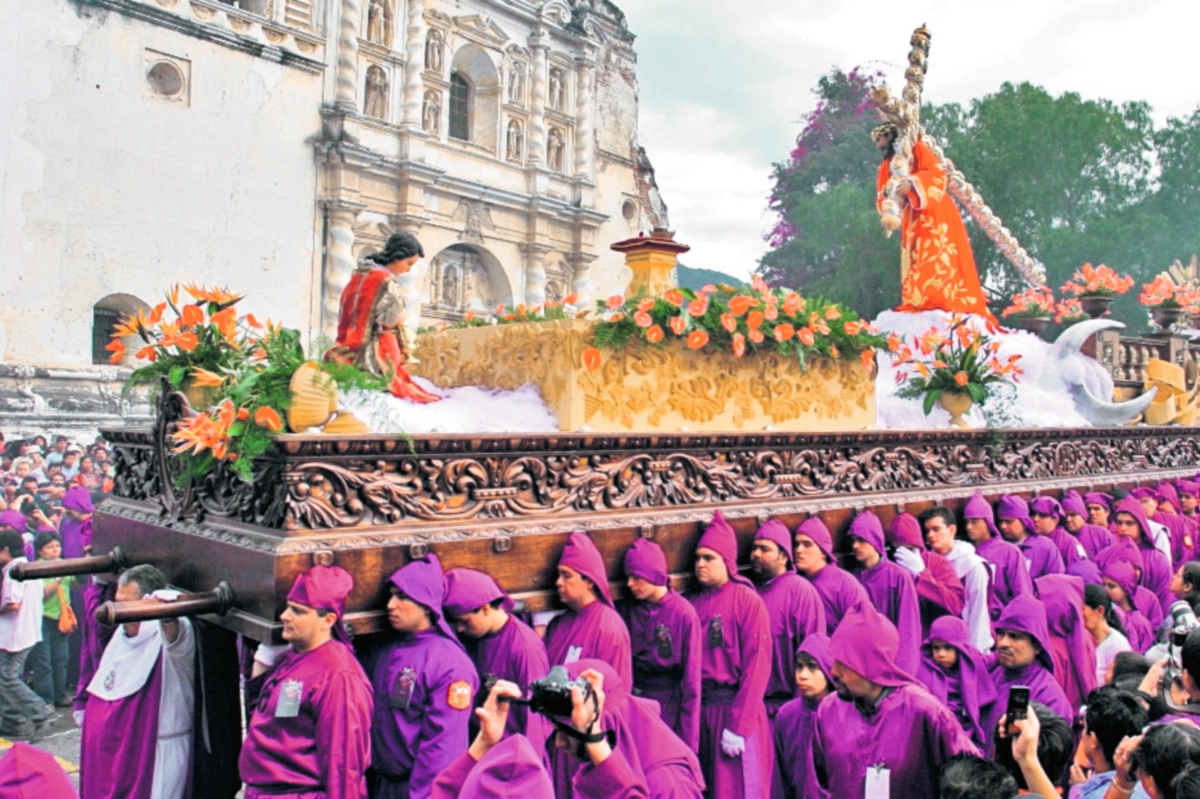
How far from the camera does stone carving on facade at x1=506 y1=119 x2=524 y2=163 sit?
69.1 feet

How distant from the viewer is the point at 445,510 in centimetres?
425

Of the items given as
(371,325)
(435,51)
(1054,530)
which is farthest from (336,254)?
(1054,530)

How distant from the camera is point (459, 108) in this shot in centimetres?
2109

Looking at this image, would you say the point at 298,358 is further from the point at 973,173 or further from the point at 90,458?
the point at 973,173

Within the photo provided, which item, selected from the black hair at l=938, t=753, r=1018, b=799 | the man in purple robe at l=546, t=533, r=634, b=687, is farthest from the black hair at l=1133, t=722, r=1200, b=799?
the man in purple robe at l=546, t=533, r=634, b=687

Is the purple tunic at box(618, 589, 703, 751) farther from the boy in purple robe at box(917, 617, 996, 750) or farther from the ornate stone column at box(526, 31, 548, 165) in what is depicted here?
the ornate stone column at box(526, 31, 548, 165)

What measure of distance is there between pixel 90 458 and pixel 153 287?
5.06 meters

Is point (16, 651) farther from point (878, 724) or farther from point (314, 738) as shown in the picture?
point (878, 724)

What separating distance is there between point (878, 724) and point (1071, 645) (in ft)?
7.28

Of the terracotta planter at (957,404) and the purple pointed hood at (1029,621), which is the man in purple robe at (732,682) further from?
the terracotta planter at (957,404)

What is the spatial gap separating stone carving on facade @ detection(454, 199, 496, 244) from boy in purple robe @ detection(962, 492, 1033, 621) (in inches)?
578

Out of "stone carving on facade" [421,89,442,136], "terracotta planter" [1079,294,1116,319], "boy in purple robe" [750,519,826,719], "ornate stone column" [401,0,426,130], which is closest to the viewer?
"boy in purple robe" [750,519,826,719]

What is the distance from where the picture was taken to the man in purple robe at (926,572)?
18.5 feet

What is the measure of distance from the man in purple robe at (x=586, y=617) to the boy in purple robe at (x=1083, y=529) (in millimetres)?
4588
